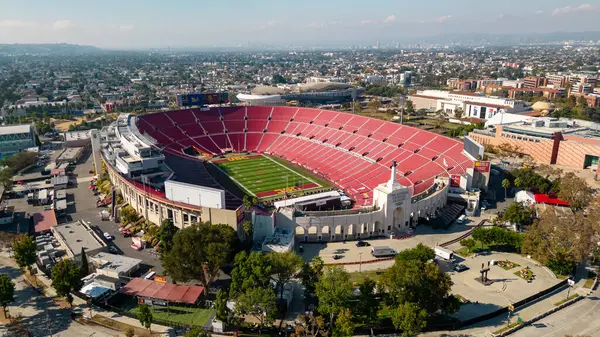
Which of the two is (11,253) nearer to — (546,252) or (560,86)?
(546,252)

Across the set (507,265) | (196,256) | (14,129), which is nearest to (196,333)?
(196,256)

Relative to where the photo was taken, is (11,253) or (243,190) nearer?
(11,253)

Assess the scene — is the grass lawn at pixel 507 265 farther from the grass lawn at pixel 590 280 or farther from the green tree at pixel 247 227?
the green tree at pixel 247 227

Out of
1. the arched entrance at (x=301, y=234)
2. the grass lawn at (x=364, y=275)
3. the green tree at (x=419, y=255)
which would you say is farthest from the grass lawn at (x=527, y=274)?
the arched entrance at (x=301, y=234)

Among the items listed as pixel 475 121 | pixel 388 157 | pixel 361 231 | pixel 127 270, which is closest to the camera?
pixel 127 270

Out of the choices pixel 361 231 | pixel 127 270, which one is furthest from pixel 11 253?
pixel 361 231

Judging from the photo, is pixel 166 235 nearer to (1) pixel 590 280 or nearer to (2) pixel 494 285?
(2) pixel 494 285

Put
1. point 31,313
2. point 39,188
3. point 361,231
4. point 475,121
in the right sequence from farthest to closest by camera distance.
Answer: point 475,121, point 39,188, point 361,231, point 31,313
